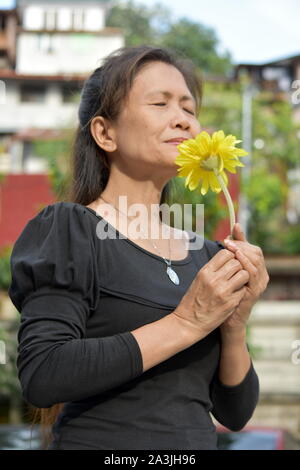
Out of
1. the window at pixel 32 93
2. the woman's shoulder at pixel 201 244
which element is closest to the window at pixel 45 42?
the window at pixel 32 93

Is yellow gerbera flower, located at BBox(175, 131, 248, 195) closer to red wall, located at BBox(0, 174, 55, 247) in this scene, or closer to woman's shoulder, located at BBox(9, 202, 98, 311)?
woman's shoulder, located at BBox(9, 202, 98, 311)

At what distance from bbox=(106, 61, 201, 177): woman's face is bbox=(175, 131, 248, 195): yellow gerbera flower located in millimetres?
155

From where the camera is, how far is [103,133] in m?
1.80

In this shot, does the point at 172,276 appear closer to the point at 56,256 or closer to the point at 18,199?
the point at 56,256

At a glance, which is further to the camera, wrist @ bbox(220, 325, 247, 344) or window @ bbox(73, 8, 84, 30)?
window @ bbox(73, 8, 84, 30)

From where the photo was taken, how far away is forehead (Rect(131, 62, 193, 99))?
1720 mm

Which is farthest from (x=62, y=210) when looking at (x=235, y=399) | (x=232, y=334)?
(x=235, y=399)

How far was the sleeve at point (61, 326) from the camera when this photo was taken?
1.38 meters

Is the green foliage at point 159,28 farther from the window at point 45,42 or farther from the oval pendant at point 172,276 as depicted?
the oval pendant at point 172,276

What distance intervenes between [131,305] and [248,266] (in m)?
0.25

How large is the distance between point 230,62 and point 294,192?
12405 mm

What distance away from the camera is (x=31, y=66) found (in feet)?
115

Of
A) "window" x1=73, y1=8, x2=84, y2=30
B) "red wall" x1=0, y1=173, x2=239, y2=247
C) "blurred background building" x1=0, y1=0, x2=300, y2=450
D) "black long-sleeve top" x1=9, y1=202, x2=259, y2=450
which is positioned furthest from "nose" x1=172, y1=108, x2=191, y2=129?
"window" x1=73, y1=8, x2=84, y2=30

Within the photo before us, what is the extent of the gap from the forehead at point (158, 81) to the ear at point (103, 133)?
0.11 meters
